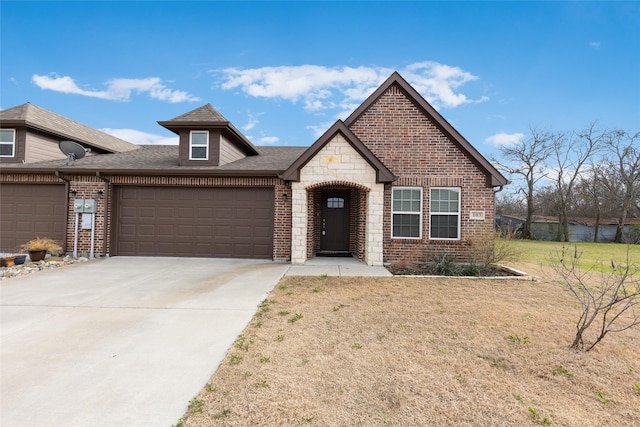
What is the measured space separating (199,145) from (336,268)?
23.8 feet

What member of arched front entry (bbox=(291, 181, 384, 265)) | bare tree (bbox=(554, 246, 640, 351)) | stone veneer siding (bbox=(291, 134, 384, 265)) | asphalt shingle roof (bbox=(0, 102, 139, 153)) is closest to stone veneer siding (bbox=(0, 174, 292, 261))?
stone veneer siding (bbox=(291, 134, 384, 265))

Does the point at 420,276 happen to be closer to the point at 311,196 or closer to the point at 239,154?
the point at 311,196

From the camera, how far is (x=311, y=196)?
10508mm

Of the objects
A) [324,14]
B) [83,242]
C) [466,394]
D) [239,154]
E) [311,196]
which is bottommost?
[466,394]

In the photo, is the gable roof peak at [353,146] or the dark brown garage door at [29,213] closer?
the gable roof peak at [353,146]

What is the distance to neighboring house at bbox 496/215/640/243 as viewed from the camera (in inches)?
1153

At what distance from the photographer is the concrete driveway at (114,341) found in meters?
2.71

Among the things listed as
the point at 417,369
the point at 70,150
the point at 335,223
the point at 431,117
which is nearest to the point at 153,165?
the point at 70,150

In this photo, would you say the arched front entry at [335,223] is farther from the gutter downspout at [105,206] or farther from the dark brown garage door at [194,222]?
the gutter downspout at [105,206]

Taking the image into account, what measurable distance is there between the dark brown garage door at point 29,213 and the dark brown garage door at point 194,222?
7.16 ft

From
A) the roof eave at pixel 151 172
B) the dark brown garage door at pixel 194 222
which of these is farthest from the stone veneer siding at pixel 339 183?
the dark brown garage door at pixel 194 222

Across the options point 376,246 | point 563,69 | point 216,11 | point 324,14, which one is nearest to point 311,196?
point 376,246

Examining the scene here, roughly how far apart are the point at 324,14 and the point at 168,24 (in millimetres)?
6387

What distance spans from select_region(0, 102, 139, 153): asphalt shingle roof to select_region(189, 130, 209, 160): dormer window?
20.6 feet
